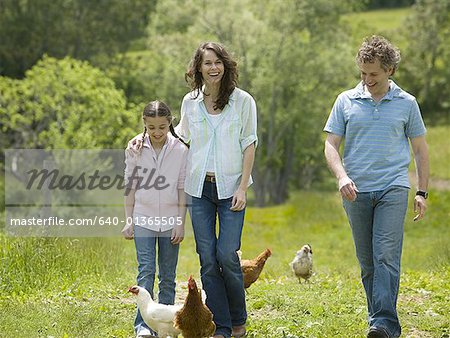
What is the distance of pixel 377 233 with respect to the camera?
5.46 metres

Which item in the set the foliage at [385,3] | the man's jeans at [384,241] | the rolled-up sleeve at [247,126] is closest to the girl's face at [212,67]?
the rolled-up sleeve at [247,126]

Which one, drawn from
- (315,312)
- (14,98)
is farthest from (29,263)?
(14,98)

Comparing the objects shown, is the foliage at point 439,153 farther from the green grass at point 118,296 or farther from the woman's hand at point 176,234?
the woman's hand at point 176,234

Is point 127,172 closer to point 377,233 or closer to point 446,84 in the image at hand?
point 377,233

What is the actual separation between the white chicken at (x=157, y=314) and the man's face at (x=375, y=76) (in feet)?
6.53

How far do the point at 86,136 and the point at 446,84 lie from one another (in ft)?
66.3

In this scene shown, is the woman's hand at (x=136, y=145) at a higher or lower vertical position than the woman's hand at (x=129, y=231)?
higher

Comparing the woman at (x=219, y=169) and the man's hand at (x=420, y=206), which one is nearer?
the woman at (x=219, y=169)

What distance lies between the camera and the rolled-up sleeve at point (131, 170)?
5645 mm

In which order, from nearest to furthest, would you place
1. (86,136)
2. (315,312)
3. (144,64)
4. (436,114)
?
(315,312) < (86,136) < (144,64) < (436,114)

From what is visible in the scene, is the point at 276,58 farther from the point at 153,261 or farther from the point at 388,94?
the point at 153,261

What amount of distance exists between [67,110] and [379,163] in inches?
730

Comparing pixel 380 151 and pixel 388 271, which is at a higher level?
pixel 380 151

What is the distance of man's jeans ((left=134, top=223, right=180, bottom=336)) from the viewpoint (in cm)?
562
